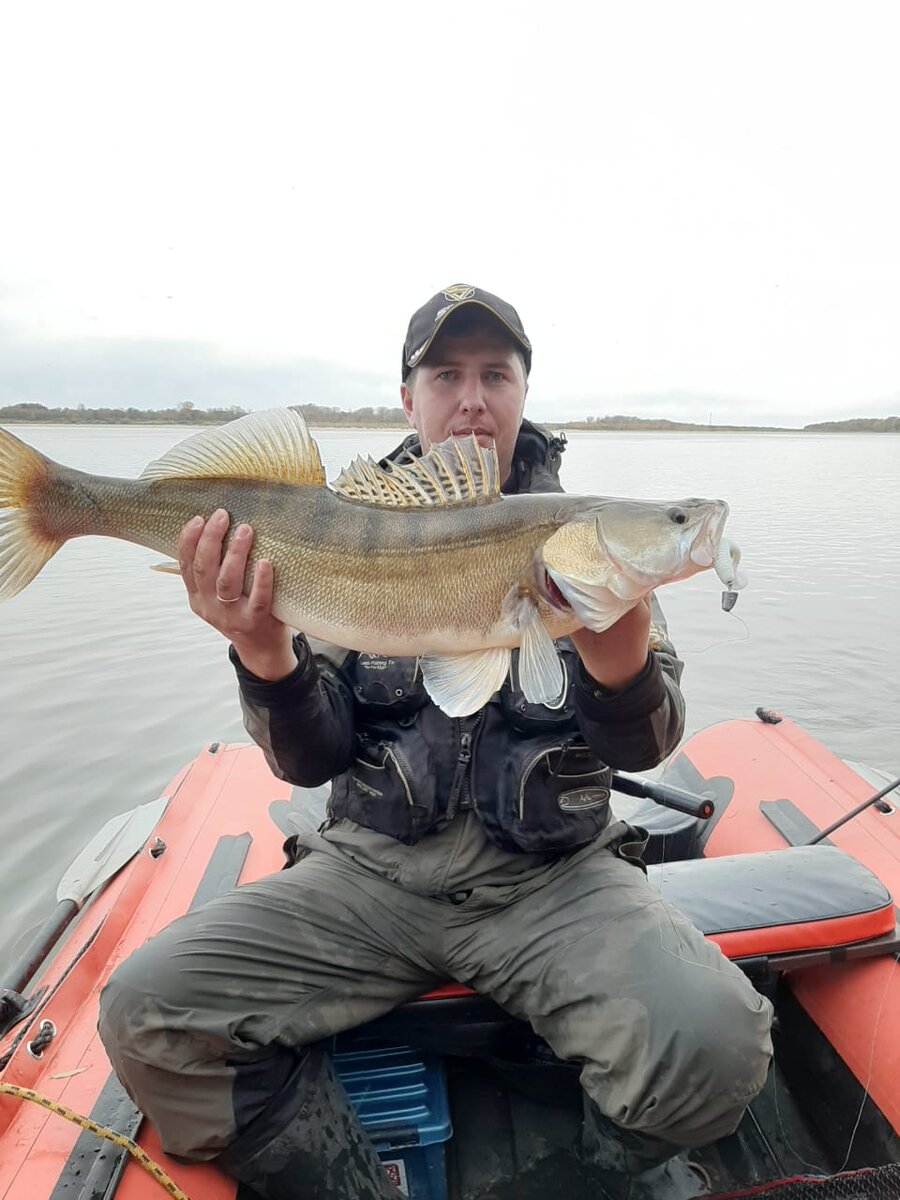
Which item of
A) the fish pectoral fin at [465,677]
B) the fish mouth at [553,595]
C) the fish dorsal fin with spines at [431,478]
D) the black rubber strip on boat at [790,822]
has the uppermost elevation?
the fish dorsal fin with spines at [431,478]

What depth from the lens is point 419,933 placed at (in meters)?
2.32

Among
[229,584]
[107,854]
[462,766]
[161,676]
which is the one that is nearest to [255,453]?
[229,584]

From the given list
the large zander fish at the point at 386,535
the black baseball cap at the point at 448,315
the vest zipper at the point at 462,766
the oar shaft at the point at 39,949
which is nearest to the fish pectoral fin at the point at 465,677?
the large zander fish at the point at 386,535

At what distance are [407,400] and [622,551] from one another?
163cm

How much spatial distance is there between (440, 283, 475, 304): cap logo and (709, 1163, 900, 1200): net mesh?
2989 mm

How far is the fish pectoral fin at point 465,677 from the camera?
82.7 inches

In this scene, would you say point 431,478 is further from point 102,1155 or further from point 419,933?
point 102,1155

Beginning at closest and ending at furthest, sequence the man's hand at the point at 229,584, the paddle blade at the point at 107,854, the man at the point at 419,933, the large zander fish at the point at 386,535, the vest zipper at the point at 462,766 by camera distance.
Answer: the man at the point at 419,933, the large zander fish at the point at 386,535, the man's hand at the point at 229,584, the vest zipper at the point at 462,766, the paddle blade at the point at 107,854

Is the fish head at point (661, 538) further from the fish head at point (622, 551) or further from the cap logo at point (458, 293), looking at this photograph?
the cap logo at point (458, 293)

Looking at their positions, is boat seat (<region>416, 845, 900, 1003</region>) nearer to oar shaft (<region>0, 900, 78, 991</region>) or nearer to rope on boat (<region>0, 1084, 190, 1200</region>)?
rope on boat (<region>0, 1084, 190, 1200</region>)

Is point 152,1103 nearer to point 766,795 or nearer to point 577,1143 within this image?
point 577,1143

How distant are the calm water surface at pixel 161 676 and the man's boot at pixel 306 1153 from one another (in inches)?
120

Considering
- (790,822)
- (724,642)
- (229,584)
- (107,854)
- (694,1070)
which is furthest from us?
(724,642)

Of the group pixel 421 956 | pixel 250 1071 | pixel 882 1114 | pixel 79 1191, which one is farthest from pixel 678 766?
pixel 79 1191
